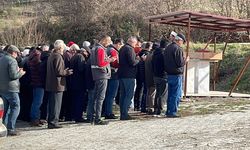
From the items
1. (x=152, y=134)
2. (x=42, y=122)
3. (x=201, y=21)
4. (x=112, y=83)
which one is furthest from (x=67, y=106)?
(x=201, y=21)

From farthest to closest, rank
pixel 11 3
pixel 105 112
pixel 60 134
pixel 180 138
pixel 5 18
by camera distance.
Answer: pixel 11 3 < pixel 5 18 < pixel 105 112 < pixel 60 134 < pixel 180 138

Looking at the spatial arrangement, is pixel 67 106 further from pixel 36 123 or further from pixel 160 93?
pixel 160 93

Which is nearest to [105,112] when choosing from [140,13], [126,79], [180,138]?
[126,79]

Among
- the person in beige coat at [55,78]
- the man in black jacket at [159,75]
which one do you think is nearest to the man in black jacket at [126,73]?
the man in black jacket at [159,75]

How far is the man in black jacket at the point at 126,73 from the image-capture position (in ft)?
41.2

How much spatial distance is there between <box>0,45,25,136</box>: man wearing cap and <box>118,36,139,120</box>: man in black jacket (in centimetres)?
252

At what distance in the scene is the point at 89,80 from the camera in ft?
41.0

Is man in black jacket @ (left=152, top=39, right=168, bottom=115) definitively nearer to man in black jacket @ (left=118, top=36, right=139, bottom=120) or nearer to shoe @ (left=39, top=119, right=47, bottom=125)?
man in black jacket @ (left=118, top=36, right=139, bottom=120)

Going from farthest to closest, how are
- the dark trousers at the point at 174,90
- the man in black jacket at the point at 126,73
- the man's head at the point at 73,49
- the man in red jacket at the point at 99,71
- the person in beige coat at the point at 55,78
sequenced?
the man's head at the point at 73,49, the dark trousers at the point at 174,90, the man in black jacket at the point at 126,73, the man in red jacket at the point at 99,71, the person in beige coat at the point at 55,78

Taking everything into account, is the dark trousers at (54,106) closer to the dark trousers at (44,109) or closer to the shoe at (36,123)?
the shoe at (36,123)

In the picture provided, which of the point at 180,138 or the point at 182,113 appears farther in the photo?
the point at 182,113

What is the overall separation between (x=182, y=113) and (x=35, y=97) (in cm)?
375

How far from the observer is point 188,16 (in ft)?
49.8

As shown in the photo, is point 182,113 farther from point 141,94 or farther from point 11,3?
point 11,3
